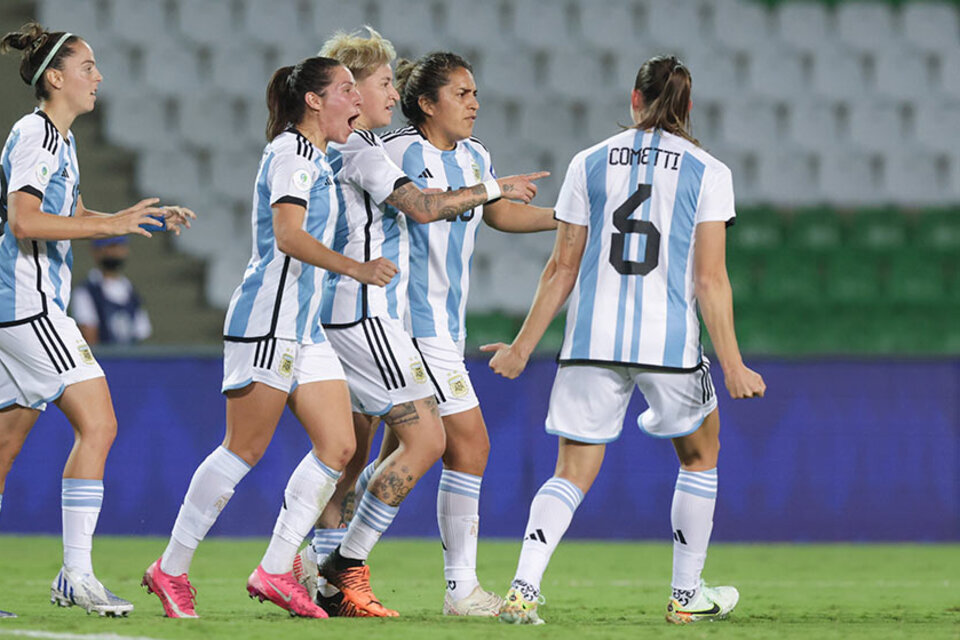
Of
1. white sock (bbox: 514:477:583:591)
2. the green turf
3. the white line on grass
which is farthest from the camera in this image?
white sock (bbox: 514:477:583:591)

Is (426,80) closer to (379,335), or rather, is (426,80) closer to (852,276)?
(379,335)

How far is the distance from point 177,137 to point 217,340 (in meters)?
2.30

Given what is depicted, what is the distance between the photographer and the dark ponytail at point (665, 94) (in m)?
4.71

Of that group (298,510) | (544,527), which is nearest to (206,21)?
(298,510)

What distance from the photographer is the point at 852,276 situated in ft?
37.7

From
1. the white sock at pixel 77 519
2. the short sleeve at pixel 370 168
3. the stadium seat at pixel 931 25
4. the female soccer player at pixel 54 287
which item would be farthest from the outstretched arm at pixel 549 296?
the stadium seat at pixel 931 25

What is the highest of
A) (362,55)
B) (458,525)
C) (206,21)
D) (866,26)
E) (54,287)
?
(866,26)

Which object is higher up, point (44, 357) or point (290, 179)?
point (290, 179)

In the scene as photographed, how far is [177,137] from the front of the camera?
12594mm

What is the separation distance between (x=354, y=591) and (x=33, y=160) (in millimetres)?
1802

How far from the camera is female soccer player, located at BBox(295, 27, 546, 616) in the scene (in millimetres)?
4922

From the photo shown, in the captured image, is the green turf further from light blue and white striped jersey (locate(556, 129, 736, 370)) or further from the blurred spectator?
the blurred spectator

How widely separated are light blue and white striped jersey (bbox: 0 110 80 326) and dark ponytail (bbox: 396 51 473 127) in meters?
1.25

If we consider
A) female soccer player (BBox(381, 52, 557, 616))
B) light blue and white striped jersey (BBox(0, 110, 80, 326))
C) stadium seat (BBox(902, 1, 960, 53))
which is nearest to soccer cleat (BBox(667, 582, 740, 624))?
female soccer player (BBox(381, 52, 557, 616))
